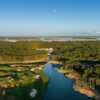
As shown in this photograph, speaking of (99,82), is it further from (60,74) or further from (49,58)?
(49,58)

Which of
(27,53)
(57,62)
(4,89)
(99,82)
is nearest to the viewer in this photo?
(4,89)

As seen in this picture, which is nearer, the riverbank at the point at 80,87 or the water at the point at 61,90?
the water at the point at 61,90

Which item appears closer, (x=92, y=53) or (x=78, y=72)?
(x=78, y=72)

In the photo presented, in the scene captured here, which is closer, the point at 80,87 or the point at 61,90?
the point at 61,90

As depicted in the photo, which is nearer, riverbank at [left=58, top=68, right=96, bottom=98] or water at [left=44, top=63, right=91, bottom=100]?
water at [left=44, top=63, right=91, bottom=100]

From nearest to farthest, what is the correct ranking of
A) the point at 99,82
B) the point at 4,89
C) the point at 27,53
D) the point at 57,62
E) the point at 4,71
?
1. the point at 4,89
2. the point at 99,82
3. the point at 4,71
4. the point at 57,62
5. the point at 27,53

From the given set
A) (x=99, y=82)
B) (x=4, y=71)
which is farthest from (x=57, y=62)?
(x=99, y=82)
